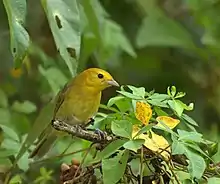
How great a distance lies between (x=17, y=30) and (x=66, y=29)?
1.20 feet

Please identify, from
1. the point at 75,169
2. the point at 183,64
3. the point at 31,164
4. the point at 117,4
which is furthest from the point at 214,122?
the point at 75,169

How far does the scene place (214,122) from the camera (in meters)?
3.88

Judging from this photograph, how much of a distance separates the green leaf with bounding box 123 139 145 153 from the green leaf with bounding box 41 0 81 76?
514 mm

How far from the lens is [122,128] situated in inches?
53.5

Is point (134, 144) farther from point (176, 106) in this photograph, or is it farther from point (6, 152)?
point (6, 152)

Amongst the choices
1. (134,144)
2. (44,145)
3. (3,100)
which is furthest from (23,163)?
(134,144)

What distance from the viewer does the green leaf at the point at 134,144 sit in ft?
4.31

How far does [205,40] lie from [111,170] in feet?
8.15

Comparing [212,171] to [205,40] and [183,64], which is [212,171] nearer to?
[205,40]

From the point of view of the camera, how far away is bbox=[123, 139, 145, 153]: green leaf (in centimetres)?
131

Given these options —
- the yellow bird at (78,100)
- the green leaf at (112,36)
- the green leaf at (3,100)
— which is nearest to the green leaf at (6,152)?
the yellow bird at (78,100)

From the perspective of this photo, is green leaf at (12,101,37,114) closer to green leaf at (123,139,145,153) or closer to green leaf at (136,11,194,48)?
green leaf at (136,11,194,48)

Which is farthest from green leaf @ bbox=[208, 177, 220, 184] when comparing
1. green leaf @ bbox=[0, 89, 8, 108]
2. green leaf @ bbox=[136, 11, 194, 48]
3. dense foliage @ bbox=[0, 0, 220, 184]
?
green leaf @ bbox=[136, 11, 194, 48]

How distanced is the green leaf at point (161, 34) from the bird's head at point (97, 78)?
45.6 inches
